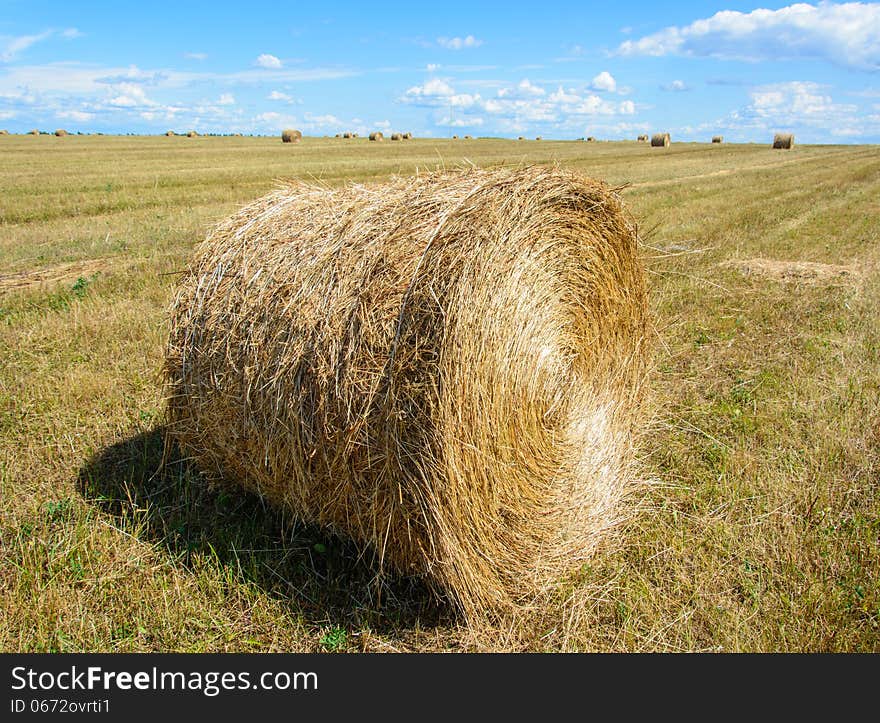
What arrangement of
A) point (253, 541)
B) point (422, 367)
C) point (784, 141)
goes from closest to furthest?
point (422, 367) < point (253, 541) < point (784, 141)

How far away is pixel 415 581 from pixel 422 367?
1.24 meters

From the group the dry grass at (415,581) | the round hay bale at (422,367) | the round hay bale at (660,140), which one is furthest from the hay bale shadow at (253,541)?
the round hay bale at (660,140)

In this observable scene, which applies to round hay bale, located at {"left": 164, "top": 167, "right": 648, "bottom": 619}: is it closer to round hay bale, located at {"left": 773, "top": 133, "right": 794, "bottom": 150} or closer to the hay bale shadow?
the hay bale shadow

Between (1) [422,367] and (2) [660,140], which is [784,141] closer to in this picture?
(2) [660,140]

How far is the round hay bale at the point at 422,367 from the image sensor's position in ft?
9.96

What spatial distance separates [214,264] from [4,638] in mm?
2166

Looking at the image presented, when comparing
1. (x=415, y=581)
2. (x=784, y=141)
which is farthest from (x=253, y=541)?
(x=784, y=141)

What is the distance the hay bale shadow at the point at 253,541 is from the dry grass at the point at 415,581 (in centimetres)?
1

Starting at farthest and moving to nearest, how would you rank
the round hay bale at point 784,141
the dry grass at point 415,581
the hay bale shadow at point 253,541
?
the round hay bale at point 784,141 < the hay bale shadow at point 253,541 < the dry grass at point 415,581

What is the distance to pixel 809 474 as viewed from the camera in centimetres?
436

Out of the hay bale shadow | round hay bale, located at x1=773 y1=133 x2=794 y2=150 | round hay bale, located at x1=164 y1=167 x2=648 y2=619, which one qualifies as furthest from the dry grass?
round hay bale, located at x1=773 y1=133 x2=794 y2=150

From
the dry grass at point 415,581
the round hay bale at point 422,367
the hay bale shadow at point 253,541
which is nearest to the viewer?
the round hay bale at point 422,367

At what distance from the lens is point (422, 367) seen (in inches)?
116

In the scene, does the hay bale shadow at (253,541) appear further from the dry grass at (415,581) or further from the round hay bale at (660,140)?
the round hay bale at (660,140)
